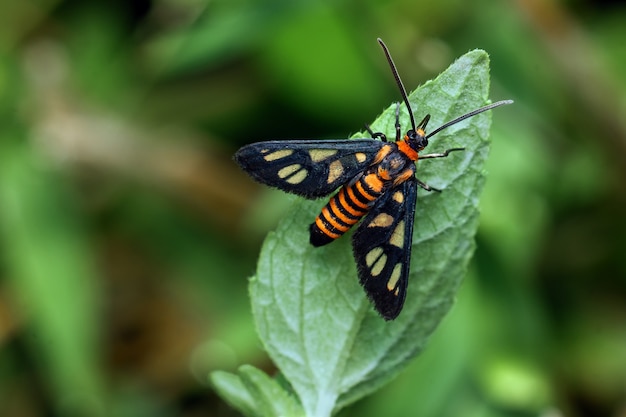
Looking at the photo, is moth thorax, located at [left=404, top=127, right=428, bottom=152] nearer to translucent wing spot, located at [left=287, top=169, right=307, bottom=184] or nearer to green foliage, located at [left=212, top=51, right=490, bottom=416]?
green foliage, located at [left=212, top=51, right=490, bottom=416]

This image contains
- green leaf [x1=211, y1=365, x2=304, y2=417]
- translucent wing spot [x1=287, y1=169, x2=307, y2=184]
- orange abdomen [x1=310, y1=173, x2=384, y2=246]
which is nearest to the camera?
green leaf [x1=211, y1=365, x2=304, y2=417]

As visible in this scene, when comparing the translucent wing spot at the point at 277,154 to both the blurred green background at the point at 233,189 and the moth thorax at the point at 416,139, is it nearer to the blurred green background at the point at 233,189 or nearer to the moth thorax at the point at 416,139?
the moth thorax at the point at 416,139

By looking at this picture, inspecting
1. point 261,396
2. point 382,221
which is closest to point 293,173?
point 382,221

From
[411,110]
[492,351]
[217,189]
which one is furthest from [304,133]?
[411,110]

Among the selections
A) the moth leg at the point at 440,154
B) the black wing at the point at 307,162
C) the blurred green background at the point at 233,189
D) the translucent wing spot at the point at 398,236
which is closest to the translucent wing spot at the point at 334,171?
the black wing at the point at 307,162

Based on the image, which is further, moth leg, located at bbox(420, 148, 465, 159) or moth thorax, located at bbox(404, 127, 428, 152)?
moth thorax, located at bbox(404, 127, 428, 152)

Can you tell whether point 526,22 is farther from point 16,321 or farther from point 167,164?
point 16,321

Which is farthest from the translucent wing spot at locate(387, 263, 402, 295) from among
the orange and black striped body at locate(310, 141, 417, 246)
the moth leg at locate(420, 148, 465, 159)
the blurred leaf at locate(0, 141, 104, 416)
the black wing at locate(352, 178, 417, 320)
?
the blurred leaf at locate(0, 141, 104, 416)
